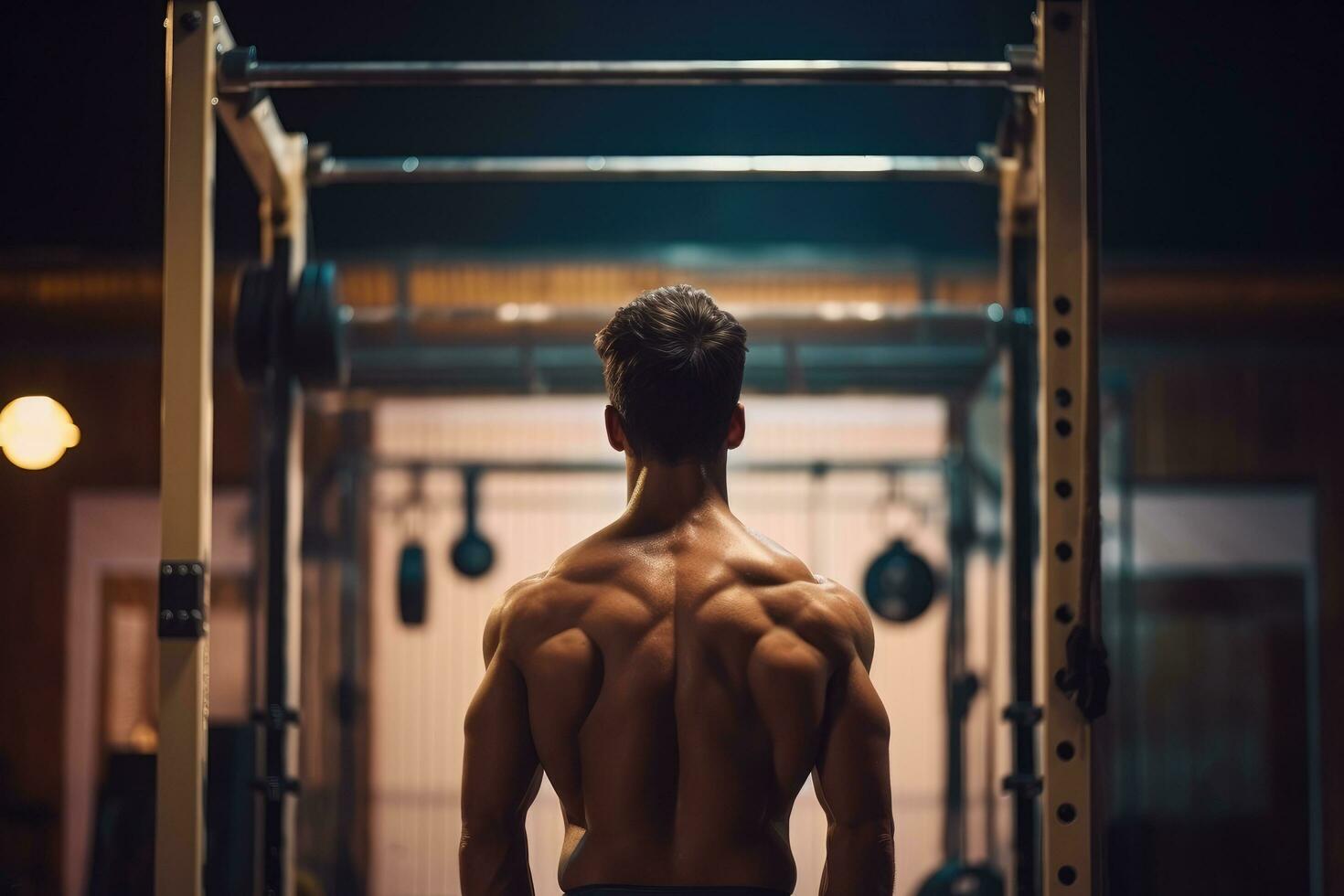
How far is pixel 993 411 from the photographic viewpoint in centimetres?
578

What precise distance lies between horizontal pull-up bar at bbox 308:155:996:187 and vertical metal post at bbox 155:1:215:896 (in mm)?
807

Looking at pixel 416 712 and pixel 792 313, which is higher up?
pixel 792 313

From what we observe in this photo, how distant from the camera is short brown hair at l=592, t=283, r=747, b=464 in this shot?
179cm

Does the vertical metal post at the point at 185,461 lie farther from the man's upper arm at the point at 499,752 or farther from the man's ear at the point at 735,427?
the man's ear at the point at 735,427

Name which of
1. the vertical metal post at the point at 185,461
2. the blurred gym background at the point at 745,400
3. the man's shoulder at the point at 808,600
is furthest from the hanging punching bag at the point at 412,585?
the man's shoulder at the point at 808,600

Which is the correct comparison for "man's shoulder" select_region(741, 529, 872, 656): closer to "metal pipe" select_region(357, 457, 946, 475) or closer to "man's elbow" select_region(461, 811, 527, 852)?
"man's elbow" select_region(461, 811, 527, 852)

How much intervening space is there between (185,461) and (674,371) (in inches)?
35.0

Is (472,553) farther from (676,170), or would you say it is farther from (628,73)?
(628,73)

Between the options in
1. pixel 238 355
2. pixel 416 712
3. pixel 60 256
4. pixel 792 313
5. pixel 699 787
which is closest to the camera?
pixel 699 787

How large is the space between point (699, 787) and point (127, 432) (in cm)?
455

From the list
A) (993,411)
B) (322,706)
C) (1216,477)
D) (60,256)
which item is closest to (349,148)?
(60,256)

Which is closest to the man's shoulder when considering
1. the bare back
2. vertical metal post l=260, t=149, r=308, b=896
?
the bare back

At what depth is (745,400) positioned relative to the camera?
4586 mm

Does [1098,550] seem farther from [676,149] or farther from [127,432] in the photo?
[127,432]
